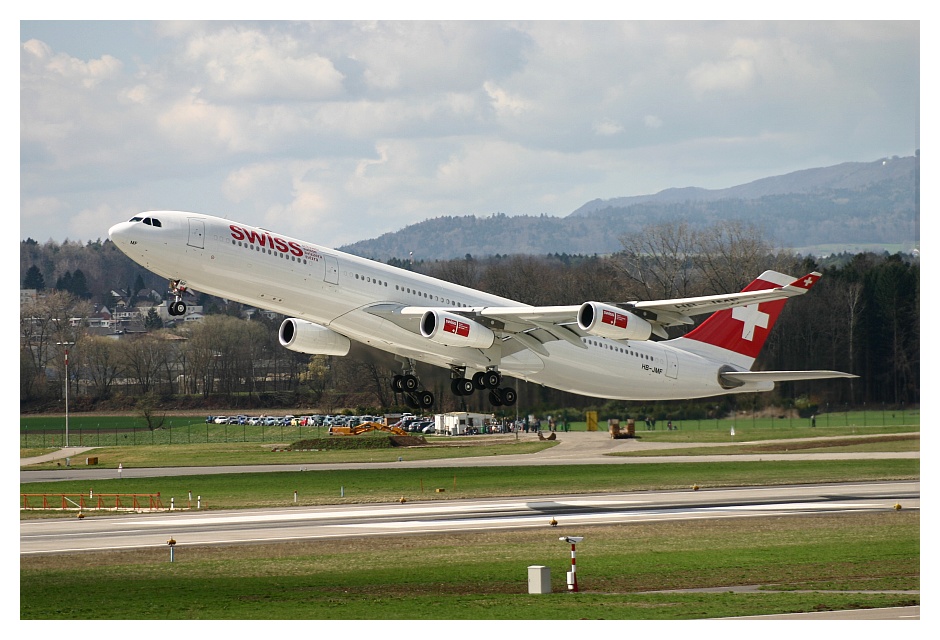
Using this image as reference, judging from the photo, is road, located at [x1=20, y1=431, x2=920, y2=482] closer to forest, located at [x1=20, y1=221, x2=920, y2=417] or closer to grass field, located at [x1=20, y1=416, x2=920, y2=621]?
forest, located at [x1=20, y1=221, x2=920, y2=417]

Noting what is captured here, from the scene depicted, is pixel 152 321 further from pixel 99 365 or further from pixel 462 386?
pixel 462 386

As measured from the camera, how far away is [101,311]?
140 metres

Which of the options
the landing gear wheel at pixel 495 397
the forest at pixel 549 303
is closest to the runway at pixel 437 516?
the landing gear wheel at pixel 495 397

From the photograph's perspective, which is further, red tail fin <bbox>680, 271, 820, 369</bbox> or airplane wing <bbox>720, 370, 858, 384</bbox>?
red tail fin <bbox>680, 271, 820, 369</bbox>

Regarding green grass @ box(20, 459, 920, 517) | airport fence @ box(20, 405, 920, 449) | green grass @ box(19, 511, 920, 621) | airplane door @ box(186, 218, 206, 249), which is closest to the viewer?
green grass @ box(19, 511, 920, 621)

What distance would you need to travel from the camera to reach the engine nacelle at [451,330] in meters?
45.4

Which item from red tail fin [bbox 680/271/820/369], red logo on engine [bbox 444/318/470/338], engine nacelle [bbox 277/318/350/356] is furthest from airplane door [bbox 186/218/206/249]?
red tail fin [bbox 680/271/820/369]

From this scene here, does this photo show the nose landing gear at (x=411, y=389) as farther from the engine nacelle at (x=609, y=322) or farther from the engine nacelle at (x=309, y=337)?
the engine nacelle at (x=609, y=322)

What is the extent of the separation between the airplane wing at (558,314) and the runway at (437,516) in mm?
7839

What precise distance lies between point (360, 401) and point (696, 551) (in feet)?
183

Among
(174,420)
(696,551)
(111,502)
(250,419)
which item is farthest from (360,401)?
(696,551)

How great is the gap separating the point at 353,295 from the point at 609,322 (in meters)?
10.7

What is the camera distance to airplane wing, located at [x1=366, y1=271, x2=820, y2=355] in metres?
44.2

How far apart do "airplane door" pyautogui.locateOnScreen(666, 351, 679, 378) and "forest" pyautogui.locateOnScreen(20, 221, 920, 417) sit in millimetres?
11981
